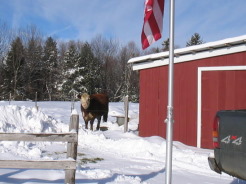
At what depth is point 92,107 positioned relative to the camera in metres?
14.0

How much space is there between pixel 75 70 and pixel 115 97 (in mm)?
7271

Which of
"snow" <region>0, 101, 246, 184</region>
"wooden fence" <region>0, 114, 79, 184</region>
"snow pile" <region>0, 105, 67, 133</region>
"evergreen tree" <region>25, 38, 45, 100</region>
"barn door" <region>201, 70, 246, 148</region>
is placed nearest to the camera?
"wooden fence" <region>0, 114, 79, 184</region>

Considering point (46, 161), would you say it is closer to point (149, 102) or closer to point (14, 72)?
point (149, 102)

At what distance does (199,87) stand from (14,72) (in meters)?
Result: 35.5

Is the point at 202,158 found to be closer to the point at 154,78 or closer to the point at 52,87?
the point at 154,78

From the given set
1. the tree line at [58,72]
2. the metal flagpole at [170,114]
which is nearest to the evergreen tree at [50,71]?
the tree line at [58,72]

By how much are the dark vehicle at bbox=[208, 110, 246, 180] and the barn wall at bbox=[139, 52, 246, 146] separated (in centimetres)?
582

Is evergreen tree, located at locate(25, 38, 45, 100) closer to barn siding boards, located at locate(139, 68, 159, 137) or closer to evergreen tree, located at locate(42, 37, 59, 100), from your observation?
evergreen tree, located at locate(42, 37, 59, 100)

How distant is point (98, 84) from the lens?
47.3 metres

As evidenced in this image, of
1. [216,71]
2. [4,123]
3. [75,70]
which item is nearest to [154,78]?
[216,71]

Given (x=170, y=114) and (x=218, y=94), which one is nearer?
(x=170, y=114)

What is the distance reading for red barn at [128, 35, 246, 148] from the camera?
32.4 ft

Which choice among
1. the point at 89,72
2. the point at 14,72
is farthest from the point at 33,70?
the point at 89,72

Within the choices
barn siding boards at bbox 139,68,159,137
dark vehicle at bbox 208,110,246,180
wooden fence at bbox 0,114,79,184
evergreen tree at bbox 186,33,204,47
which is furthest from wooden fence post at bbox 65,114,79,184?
evergreen tree at bbox 186,33,204,47
